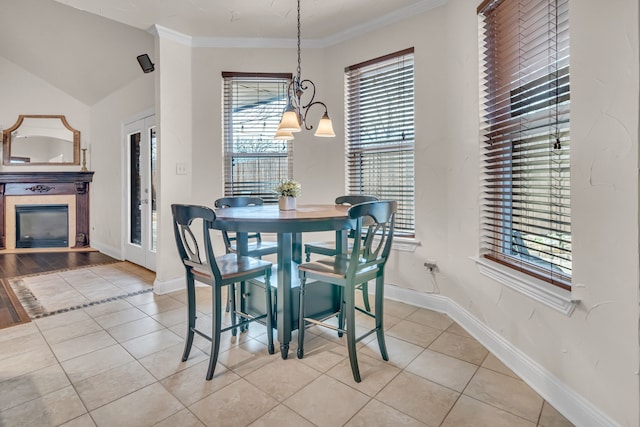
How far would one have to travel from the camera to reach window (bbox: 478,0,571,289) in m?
1.63

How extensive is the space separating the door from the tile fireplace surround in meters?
1.67

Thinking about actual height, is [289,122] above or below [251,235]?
above

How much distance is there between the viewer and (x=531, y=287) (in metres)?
1.76

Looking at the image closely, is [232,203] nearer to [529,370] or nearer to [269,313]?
[269,313]

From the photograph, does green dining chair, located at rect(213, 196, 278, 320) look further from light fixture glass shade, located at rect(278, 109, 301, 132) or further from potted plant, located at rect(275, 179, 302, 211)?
light fixture glass shade, located at rect(278, 109, 301, 132)

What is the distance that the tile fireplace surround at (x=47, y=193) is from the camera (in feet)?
18.3

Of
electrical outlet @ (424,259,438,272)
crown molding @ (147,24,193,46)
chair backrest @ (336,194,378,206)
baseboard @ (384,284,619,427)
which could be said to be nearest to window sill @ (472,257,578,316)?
baseboard @ (384,284,619,427)

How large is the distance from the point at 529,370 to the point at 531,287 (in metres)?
0.45

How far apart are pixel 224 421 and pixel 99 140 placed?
18.2ft

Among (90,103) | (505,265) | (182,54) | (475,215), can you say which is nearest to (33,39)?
(90,103)

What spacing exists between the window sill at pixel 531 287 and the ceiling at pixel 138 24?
7.01 feet

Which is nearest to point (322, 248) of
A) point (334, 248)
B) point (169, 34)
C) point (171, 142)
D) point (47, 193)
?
point (334, 248)

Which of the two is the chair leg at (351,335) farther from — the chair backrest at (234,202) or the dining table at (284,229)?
the chair backrest at (234,202)

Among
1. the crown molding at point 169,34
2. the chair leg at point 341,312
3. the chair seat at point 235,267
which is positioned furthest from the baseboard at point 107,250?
the chair leg at point 341,312
